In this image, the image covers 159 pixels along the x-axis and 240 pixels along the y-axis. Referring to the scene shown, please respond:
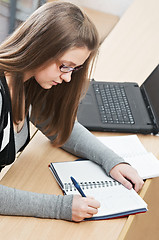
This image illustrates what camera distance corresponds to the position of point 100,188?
4.69 feet

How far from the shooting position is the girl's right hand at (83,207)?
1298 mm

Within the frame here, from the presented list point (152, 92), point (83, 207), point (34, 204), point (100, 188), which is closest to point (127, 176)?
point (100, 188)

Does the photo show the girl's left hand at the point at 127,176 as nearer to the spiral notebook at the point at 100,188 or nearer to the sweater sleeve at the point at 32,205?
the spiral notebook at the point at 100,188

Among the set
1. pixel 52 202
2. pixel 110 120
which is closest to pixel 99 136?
pixel 110 120

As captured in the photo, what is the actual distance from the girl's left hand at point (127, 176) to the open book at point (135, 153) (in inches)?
1.5

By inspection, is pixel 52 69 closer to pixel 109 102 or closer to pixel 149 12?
pixel 109 102

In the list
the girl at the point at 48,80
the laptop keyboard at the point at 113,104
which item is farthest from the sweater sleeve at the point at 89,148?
the laptop keyboard at the point at 113,104

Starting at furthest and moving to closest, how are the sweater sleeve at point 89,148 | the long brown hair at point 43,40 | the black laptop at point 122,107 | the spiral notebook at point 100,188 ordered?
the black laptop at point 122,107 → the sweater sleeve at point 89,148 → the spiral notebook at point 100,188 → the long brown hair at point 43,40

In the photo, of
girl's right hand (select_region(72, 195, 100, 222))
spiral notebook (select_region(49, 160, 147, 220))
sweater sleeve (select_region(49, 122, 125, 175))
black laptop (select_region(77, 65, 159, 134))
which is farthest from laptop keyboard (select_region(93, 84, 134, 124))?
girl's right hand (select_region(72, 195, 100, 222))

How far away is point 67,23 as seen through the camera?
4.07ft

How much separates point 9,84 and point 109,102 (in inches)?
21.6

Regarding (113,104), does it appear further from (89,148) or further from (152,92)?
(89,148)

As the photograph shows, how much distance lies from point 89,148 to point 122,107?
1.01 feet

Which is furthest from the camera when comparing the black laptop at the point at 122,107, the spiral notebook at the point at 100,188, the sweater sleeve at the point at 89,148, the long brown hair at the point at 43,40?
the black laptop at the point at 122,107
